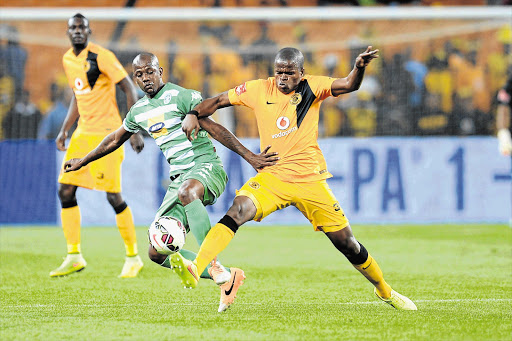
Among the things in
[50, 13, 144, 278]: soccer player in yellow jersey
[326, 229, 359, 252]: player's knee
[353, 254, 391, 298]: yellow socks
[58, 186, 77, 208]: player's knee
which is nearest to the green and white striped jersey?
[326, 229, 359, 252]: player's knee

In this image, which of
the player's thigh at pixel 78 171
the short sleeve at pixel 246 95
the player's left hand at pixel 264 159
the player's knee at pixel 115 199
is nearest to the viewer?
the player's left hand at pixel 264 159

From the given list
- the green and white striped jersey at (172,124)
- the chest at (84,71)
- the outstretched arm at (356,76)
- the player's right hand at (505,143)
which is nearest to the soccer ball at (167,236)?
the green and white striped jersey at (172,124)

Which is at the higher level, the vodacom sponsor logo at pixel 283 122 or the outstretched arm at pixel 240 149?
the vodacom sponsor logo at pixel 283 122

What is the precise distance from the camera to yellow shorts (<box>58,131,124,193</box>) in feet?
25.7

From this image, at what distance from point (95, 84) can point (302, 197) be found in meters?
3.29

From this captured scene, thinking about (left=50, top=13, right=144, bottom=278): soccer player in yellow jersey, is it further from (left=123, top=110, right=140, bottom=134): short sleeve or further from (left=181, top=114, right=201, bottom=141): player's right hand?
(left=181, top=114, right=201, bottom=141): player's right hand

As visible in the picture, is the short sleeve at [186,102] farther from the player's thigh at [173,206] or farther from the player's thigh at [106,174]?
the player's thigh at [106,174]

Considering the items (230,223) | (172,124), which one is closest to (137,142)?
(172,124)

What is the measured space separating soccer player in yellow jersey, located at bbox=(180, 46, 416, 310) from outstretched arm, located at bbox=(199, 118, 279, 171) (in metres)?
0.05

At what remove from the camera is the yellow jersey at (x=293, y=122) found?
18.5ft

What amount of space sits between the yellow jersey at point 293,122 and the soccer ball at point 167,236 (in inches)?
28.1

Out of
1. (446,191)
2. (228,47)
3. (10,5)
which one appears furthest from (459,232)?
(10,5)

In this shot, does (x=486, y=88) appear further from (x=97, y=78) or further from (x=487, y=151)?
(x=97, y=78)

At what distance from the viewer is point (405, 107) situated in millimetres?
14312
